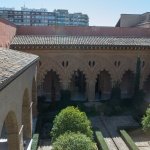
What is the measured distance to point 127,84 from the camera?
24891 mm

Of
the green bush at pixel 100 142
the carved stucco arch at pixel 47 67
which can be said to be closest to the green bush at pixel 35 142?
the green bush at pixel 100 142

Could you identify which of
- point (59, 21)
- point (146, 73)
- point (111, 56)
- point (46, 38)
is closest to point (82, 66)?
point (111, 56)

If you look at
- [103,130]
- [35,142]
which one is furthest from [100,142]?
[35,142]

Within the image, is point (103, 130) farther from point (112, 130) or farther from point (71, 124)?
point (71, 124)

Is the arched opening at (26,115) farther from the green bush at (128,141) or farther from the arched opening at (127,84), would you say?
the arched opening at (127,84)

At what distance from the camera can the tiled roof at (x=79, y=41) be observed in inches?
833

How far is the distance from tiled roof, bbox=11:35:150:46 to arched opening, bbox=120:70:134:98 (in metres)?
3.28

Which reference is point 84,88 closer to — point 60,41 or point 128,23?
point 60,41

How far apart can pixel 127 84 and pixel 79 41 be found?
7.19 m

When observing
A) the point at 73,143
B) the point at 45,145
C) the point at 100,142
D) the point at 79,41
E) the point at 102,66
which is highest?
the point at 79,41

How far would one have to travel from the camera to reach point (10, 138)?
1038 cm

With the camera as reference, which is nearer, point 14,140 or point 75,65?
point 14,140

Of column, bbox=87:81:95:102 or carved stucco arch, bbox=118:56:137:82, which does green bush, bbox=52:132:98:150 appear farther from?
carved stucco arch, bbox=118:56:137:82

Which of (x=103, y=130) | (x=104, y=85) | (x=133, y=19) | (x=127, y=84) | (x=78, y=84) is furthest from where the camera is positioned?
(x=133, y=19)
